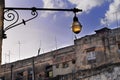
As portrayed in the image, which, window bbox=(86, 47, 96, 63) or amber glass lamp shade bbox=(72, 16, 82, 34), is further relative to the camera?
window bbox=(86, 47, 96, 63)

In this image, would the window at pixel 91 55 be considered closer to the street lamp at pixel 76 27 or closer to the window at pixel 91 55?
the window at pixel 91 55

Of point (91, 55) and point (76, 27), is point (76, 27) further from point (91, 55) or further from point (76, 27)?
point (91, 55)

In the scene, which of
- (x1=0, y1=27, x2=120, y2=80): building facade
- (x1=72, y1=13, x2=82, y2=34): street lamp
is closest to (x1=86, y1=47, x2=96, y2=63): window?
(x1=0, y1=27, x2=120, y2=80): building facade

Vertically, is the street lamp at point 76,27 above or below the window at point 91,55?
below

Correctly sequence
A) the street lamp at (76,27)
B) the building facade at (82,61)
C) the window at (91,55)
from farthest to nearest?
the window at (91,55), the building facade at (82,61), the street lamp at (76,27)

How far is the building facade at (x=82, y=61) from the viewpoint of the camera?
101 feet

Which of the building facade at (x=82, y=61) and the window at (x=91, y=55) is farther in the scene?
the window at (x=91, y=55)

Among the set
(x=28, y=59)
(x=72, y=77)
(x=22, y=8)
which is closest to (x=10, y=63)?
(x=28, y=59)

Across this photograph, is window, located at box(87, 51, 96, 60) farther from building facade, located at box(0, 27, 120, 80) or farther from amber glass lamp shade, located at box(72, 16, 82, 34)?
amber glass lamp shade, located at box(72, 16, 82, 34)

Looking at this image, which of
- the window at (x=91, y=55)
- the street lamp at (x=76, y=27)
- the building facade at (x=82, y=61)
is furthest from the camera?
the window at (x=91, y=55)

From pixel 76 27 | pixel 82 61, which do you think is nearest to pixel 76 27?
pixel 76 27

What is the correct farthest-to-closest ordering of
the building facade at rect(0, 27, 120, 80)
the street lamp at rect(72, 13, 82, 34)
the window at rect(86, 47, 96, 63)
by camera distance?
the window at rect(86, 47, 96, 63) < the building facade at rect(0, 27, 120, 80) < the street lamp at rect(72, 13, 82, 34)

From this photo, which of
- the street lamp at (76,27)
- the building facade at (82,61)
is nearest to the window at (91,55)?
the building facade at (82,61)

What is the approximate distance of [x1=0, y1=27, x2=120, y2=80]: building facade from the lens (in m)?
30.9
